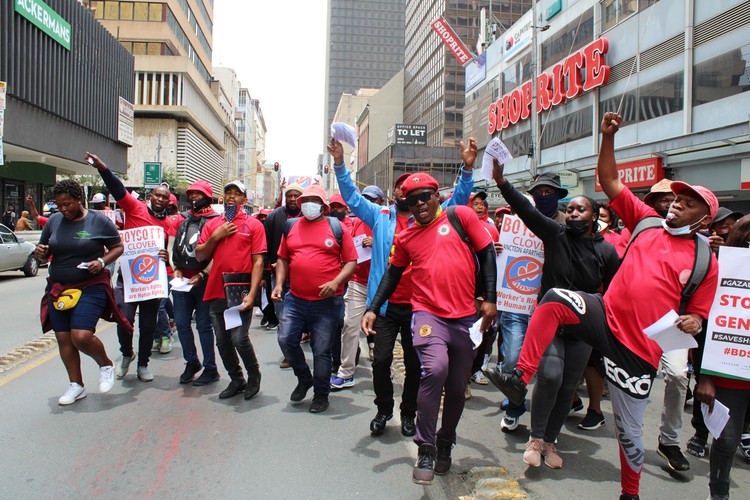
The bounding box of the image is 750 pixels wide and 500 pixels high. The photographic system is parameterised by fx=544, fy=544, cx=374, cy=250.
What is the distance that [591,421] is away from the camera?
15.4 feet

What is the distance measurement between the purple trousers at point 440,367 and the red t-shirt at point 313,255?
1466 millimetres

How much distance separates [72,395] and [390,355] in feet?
9.86

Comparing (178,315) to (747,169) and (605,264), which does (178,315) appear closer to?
(605,264)

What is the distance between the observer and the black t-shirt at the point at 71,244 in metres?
4.91

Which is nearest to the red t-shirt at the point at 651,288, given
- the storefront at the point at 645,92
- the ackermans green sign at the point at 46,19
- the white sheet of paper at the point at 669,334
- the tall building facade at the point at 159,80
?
the white sheet of paper at the point at 669,334

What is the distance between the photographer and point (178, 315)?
5527 mm

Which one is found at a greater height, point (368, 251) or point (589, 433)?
point (368, 251)

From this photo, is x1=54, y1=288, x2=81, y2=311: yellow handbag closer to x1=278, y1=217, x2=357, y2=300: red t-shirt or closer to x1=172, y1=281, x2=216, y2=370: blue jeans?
x1=172, y1=281, x2=216, y2=370: blue jeans

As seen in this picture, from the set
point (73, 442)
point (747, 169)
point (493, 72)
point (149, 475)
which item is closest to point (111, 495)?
point (149, 475)

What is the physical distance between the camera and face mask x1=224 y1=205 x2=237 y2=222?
520cm

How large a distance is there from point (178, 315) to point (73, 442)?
165 centimetres

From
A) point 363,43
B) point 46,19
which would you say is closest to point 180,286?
point 46,19

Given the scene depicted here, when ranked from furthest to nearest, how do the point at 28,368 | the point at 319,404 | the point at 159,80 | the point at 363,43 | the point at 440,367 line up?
the point at 363,43
the point at 159,80
the point at 28,368
the point at 319,404
the point at 440,367

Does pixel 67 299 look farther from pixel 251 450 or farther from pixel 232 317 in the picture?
pixel 251 450
